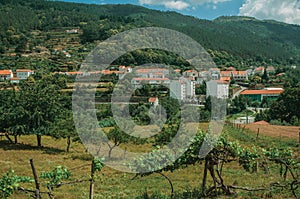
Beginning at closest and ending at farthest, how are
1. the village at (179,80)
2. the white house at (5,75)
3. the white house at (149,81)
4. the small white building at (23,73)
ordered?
the village at (179,80)
the white house at (149,81)
the small white building at (23,73)
the white house at (5,75)

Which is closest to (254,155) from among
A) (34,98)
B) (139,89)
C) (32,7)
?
(34,98)

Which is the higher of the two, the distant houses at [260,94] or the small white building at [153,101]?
the small white building at [153,101]

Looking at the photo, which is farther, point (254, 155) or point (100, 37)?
point (100, 37)

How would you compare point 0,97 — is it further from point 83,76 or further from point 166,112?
point 83,76

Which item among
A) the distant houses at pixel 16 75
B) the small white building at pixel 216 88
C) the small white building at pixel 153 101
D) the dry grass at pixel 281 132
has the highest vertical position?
the distant houses at pixel 16 75

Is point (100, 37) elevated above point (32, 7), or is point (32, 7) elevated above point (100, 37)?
point (32, 7)

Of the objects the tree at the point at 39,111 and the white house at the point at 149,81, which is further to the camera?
the white house at the point at 149,81

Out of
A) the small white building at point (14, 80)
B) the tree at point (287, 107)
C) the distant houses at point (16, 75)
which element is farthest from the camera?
the distant houses at point (16, 75)

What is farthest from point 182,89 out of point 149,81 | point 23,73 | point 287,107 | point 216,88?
point 23,73

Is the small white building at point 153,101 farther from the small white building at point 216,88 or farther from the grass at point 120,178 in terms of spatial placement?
the grass at point 120,178

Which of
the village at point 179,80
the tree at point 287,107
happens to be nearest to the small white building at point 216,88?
the village at point 179,80

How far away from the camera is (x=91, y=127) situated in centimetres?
1691

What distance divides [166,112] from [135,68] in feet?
63.1

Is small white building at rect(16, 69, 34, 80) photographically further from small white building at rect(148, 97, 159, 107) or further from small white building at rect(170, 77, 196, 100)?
small white building at rect(148, 97, 159, 107)
